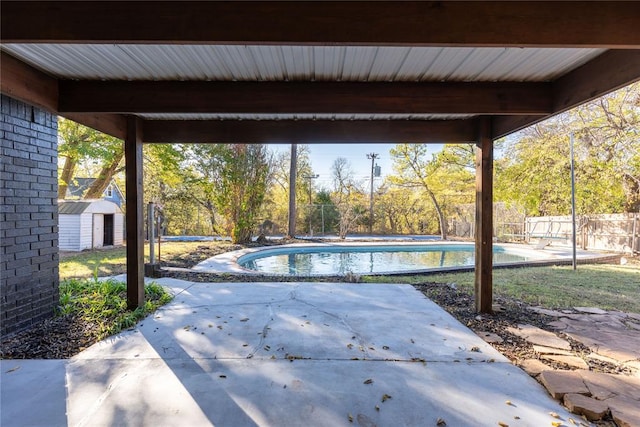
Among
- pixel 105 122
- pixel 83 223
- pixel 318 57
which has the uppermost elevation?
pixel 318 57

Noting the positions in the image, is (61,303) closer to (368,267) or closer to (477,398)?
(477,398)

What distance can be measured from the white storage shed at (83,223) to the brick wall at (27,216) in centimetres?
627

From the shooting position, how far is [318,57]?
2477 millimetres

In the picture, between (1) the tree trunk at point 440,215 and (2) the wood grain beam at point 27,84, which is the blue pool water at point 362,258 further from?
(2) the wood grain beam at point 27,84

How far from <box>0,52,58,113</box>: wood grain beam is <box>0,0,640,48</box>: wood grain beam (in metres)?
0.89

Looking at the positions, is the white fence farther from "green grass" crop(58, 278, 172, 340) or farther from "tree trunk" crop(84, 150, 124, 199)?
"tree trunk" crop(84, 150, 124, 199)

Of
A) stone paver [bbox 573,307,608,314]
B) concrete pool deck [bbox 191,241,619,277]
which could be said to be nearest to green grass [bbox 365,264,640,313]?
stone paver [bbox 573,307,608,314]

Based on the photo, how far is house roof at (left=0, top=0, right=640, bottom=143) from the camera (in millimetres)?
1788

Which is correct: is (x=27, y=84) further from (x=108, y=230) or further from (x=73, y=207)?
(x=108, y=230)

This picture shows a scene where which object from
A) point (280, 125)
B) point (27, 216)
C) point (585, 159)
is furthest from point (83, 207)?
point (585, 159)

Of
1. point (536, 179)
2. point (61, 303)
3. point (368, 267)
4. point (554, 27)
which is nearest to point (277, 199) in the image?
point (368, 267)

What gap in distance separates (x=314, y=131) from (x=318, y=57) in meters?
1.48

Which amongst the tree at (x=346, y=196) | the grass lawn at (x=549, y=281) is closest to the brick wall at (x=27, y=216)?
the grass lawn at (x=549, y=281)

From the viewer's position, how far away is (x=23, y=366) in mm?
2506
